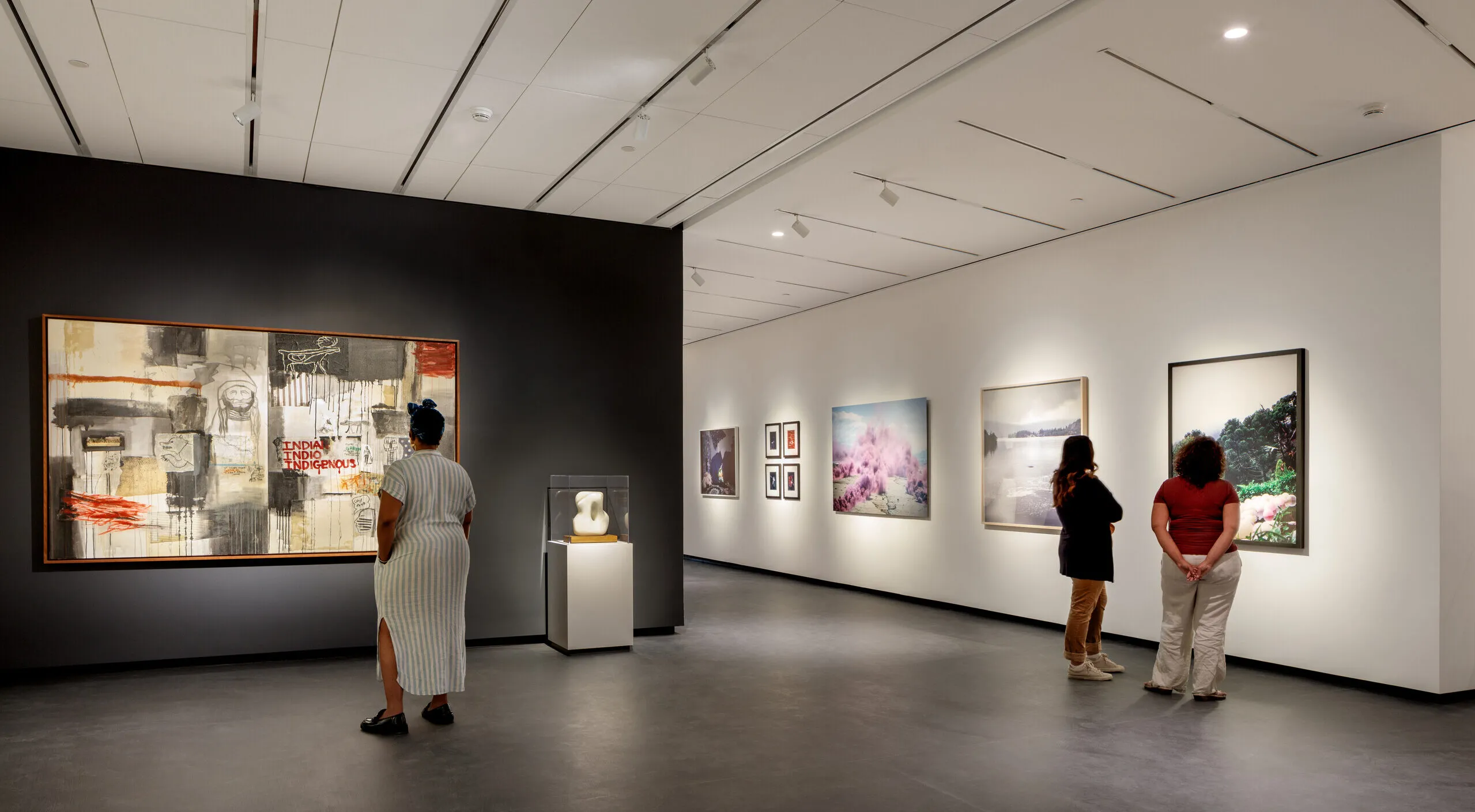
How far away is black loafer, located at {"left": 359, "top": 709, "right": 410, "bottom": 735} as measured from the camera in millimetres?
4656

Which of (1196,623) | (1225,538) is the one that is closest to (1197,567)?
(1225,538)

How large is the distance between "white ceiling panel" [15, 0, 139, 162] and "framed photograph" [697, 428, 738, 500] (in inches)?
327

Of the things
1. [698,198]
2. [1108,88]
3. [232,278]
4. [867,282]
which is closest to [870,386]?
[867,282]

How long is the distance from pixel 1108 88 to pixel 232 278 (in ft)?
18.5

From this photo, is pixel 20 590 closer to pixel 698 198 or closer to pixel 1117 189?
pixel 698 198

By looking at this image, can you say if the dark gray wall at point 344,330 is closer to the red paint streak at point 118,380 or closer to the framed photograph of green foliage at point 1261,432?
the red paint streak at point 118,380

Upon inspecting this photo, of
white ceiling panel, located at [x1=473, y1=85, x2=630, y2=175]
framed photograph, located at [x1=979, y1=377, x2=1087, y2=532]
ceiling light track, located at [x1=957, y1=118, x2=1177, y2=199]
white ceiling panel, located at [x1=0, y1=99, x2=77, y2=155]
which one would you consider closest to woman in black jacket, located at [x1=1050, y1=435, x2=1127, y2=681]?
framed photograph, located at [x1=979, y1=377, x2=1087, y2=532]

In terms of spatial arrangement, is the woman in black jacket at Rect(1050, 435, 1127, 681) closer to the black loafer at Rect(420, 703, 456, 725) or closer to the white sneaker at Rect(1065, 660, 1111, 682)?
the white sneaker at Rect(1065, 660, 1111, 682)

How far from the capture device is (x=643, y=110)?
17.5ft

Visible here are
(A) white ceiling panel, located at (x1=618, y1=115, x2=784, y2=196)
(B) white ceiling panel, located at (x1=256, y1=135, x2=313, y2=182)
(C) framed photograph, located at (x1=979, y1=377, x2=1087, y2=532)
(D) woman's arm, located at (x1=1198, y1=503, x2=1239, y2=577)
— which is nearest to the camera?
(D) woman's arm, located at (x1=1198, y1=503, x2=1239, y2=577)

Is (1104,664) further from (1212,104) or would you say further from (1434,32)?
(1434,32)

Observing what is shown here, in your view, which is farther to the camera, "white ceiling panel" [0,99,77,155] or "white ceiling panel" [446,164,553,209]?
"white ceiling panel" [446,164,553,209]

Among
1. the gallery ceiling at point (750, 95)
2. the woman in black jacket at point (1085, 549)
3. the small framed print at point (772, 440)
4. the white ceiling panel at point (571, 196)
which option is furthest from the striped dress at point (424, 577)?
the small framed print at point (772, 440)

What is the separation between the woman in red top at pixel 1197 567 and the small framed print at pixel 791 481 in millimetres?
6179
